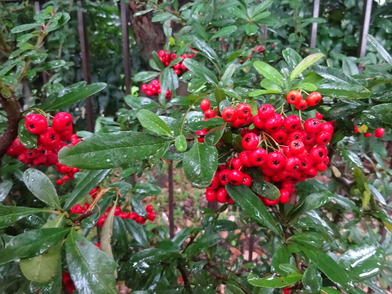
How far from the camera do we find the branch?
553mm

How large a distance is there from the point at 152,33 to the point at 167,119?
5.07ft

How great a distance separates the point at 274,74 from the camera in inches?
22.1

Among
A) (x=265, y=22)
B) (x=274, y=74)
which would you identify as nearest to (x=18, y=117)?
(x=274, y=74)

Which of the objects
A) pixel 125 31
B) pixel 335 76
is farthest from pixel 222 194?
pixel 125 31

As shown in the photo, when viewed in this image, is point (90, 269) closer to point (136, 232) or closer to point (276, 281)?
point (276, 281)

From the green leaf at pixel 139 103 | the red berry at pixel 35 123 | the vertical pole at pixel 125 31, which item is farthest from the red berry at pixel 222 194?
the vertical pole at pixel 125 31

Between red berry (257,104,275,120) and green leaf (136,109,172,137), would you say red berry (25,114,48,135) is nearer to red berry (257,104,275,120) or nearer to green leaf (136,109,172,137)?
green leaf (136,109,172,137)

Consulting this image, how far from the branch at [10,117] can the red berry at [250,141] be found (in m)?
0.38

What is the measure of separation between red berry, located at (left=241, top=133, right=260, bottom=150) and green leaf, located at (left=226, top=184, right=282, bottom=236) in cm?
8

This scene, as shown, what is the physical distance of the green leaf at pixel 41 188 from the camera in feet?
1.82

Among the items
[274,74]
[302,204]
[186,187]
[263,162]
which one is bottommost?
[186,187]

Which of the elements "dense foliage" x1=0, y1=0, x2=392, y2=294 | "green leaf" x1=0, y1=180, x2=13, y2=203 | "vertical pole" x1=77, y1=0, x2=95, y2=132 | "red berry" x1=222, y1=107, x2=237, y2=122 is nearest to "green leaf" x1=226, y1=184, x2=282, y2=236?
"dense foliage" x1=0, y1=0, x2=392, y2=294

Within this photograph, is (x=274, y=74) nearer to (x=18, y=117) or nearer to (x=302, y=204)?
(x=302, y=204)

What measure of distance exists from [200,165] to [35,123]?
11.7 inches
